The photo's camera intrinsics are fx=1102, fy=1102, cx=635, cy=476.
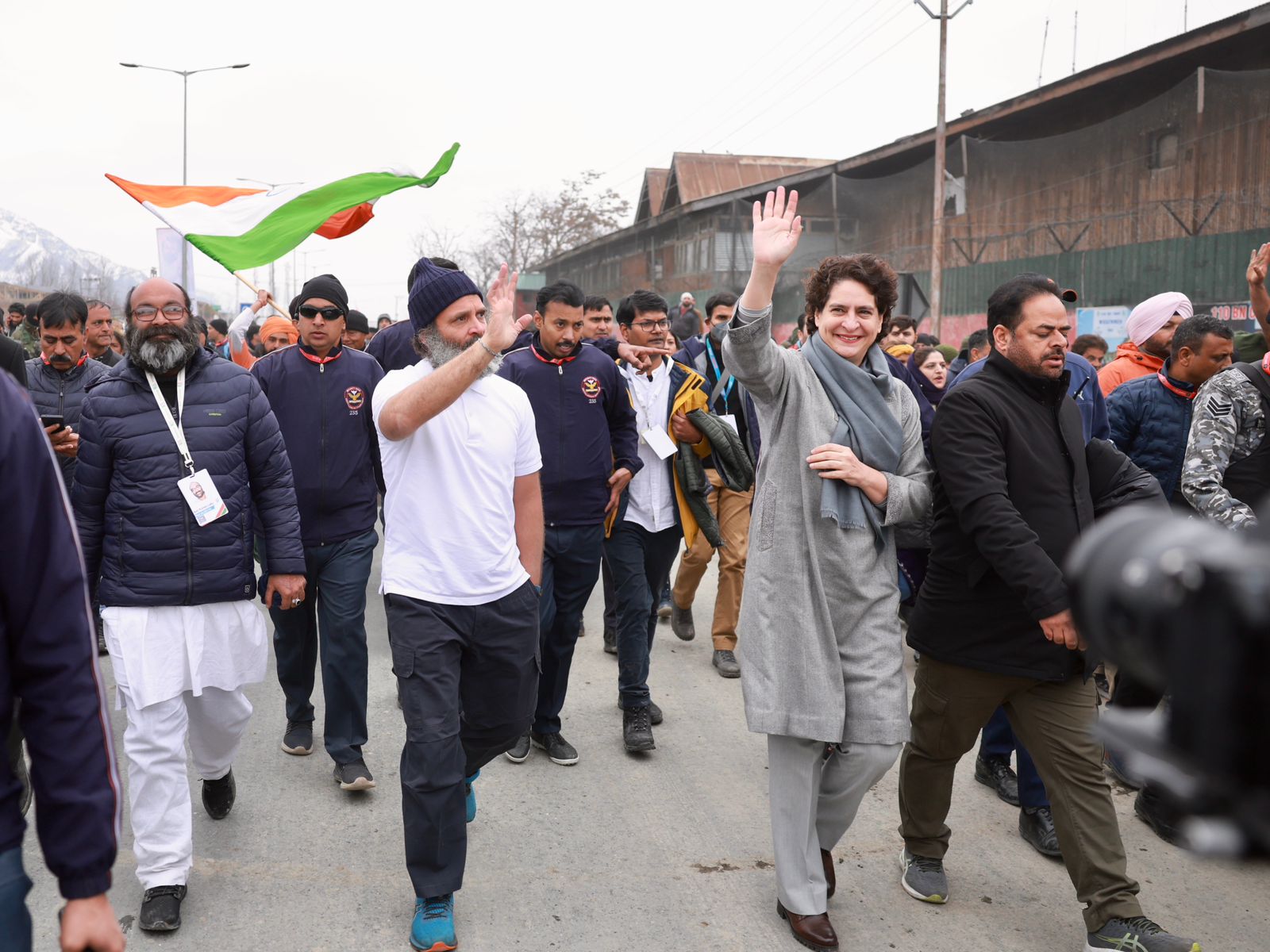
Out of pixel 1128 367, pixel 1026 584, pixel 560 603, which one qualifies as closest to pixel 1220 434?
pixel 1026 584

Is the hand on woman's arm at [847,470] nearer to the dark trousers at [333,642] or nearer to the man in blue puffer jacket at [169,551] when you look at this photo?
the man in blue puffer jacket at [169,551]

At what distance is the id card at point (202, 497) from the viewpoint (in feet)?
12.8

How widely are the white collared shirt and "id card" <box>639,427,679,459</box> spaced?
29 millimetres

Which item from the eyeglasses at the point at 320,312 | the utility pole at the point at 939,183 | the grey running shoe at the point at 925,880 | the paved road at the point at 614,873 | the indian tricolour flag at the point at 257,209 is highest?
the utility pole at the point at 939,183

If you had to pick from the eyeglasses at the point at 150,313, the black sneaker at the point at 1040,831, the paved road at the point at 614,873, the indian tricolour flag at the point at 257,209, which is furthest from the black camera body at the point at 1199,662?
the indian tricolour flag at the point at 257,209

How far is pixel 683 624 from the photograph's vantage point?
7.47 m

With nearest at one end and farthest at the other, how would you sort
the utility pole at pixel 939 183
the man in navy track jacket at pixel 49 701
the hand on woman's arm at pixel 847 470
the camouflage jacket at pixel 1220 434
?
the man in navy track jacket at pixel 49 701 < the hand on woman's arm at pixel 847 470 < the camouflage jacket at pixel 1220 434 < the utility pole at pixel 939 183

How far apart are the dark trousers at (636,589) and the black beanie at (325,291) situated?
1762 mm

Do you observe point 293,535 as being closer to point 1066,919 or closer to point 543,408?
point 543,408

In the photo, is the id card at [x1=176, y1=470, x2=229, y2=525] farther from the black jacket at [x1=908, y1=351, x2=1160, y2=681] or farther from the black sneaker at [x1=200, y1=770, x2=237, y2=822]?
the black jacket at [x1=908, y1=351, x2=1160, y2=681]

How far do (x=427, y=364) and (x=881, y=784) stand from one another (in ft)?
9.30

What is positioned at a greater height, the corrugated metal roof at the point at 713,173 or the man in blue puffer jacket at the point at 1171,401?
the corrugated metal roof at the point at 713,173

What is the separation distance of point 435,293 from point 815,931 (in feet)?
8.06

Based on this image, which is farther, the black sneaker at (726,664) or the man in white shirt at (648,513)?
the black sneaker at (726,664)
